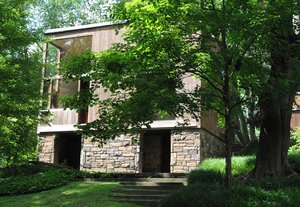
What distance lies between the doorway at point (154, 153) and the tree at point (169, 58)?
31.5ft

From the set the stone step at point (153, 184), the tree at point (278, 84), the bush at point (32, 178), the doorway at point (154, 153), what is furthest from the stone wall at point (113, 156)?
the tree at point (278, 84)

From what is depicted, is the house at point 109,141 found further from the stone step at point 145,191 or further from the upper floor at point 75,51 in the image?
the stone step at point 145,191

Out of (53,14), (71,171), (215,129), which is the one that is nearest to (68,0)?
(53,14)

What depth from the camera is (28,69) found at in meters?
11.4

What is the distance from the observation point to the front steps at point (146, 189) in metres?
10.1

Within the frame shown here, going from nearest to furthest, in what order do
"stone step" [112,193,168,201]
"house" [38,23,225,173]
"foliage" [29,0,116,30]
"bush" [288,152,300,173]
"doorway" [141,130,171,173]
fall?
"stone step" [112,193,168,201] → "bush" [288,152,300,173] → "house" [38,23,225,173] → "doorway" [141,130,171,173] → "foliage" [29,0,116,30]

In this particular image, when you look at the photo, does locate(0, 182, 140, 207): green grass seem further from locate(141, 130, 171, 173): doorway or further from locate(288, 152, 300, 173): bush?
locate(141, 130, 171, 173): doorway

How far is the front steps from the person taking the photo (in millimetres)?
10125

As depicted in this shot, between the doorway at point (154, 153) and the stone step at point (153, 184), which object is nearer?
the stone step at point (153, 184)

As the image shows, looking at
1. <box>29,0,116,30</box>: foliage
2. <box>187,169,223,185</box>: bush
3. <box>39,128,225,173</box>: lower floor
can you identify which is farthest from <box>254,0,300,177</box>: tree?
<box>29,0,116,30</box>: foliage

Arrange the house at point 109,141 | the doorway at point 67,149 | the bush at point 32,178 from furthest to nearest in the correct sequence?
the doorway at point 67,149 < the house at point 109,141 < the bush at point 32,178

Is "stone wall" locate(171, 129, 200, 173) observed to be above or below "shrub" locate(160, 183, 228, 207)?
above

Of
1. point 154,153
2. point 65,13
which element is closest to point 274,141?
point 154,153

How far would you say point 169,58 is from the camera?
7.96 m
